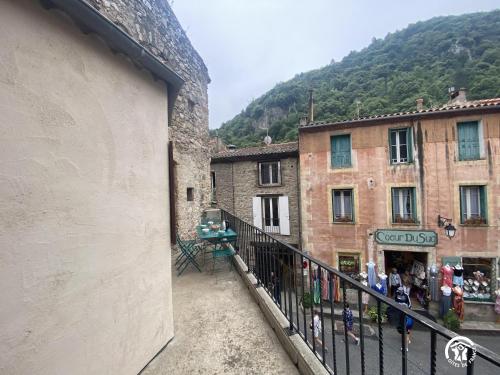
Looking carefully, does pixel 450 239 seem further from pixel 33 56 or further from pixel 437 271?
pixel 33 56

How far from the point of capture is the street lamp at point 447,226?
9.52 m

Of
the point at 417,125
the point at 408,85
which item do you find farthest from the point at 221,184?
the point at 408,85

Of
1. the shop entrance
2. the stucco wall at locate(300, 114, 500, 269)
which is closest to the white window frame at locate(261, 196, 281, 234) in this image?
the stucco wall at locate(300, 114, 500, 269)

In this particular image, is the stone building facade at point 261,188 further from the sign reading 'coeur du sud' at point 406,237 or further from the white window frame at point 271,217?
the sign reading 'coeur du sud' at point 406,237

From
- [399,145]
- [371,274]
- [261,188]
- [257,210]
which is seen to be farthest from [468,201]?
[257,210]

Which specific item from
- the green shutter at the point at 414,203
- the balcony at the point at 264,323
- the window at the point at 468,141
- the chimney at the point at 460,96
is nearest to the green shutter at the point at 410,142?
the green shutter at the point at 414,203

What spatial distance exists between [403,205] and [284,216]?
571 centimetres

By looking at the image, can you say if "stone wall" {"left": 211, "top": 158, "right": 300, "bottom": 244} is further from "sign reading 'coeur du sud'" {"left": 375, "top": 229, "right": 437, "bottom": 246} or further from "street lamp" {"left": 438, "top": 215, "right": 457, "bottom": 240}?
"street lamp" {"left": 438, "top": 215, "right": 457, "bottom": 240}

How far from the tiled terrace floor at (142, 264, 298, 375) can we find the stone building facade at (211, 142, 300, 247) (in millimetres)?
9388

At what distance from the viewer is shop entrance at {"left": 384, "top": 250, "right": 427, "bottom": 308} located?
10.4 metres

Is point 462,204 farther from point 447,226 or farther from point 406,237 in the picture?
point 406,237

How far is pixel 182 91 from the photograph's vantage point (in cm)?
774

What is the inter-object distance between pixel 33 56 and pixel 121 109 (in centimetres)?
63

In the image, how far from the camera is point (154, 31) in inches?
247
